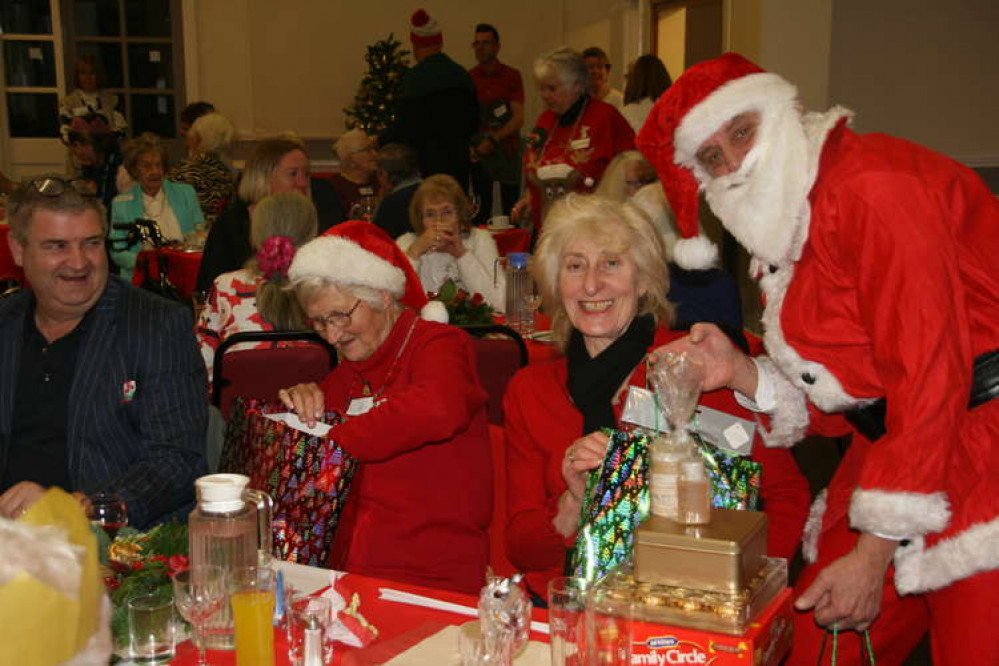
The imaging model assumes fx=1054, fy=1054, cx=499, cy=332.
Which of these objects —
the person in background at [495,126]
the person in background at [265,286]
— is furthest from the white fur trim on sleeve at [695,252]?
the person in background at [495,126]

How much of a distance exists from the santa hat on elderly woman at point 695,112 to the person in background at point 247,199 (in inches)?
136

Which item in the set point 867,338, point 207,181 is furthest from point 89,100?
point 867,338

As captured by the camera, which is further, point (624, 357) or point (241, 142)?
point (241, 142)

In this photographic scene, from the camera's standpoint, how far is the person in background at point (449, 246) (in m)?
5.47

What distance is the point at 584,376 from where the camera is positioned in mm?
2623

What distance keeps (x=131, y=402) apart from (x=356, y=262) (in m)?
0.73

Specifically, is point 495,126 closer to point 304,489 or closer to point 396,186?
point 396,186

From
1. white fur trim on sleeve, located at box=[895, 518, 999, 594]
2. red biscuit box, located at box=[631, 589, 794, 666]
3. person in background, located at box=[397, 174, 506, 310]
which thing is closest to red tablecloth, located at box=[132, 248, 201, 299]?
person in background, located at box=[397, 174, 506, 310]

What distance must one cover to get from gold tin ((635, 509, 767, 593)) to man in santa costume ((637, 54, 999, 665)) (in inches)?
14.0

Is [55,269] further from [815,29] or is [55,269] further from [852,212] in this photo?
[815,29]

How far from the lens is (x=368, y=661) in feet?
5.75

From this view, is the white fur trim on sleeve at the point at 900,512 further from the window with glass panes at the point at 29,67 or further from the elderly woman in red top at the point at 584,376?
the window with glass panes at the point at 29,67

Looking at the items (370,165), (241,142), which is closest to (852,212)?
(370,165)

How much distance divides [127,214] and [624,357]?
5836 millimetres
